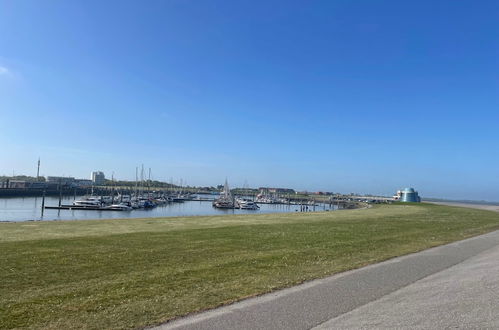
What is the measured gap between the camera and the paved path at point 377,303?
655cm

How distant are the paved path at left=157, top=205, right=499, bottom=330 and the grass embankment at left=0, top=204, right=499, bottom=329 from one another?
0.59 meters

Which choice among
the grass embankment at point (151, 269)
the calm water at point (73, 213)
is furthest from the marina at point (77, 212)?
the grass embankment at point (151, 269)

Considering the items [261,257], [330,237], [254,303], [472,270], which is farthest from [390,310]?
[330,237]

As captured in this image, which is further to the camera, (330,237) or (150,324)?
(330,237)

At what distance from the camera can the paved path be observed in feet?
21.5

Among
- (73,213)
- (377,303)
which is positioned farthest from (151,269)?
(73,213)

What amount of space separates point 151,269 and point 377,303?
5.55m

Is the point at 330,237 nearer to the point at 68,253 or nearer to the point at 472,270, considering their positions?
the point at 472,270

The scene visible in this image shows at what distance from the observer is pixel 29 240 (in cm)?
1561

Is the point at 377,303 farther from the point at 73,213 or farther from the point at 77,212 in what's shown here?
the point at 77,212

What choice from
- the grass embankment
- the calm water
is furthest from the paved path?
the calm water

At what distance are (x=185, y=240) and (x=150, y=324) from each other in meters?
9.89

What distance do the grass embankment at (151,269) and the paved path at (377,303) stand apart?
1.93ft

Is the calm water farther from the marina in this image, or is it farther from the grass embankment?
the grass embankment
